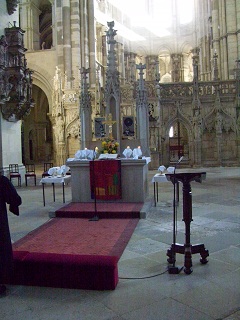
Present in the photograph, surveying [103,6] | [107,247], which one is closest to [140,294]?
[107,247]

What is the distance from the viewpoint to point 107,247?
526 centimetres

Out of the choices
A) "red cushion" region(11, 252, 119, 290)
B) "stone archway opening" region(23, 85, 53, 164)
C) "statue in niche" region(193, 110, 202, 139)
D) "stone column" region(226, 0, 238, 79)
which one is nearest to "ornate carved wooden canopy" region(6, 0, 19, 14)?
"statue in niche" region(193, 110, 202, 139)

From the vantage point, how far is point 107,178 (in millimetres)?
8492

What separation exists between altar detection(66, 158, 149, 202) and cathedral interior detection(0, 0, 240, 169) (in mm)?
2246

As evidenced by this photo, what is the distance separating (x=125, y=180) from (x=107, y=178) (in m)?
0.47

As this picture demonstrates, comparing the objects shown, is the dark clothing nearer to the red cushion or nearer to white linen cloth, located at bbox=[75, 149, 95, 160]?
the red cushion

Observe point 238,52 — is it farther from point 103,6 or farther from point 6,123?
point 6,123

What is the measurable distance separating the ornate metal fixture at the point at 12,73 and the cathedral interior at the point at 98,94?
4cm

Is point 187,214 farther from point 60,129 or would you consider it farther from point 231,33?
point 231,33

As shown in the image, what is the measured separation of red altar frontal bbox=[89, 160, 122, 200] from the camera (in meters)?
8.41

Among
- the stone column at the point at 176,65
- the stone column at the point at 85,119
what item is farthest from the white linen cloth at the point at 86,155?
the stone column at the point at 176,65

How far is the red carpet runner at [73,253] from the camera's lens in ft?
12.6

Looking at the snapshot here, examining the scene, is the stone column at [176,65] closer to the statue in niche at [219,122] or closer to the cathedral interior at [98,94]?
the cathedral interior at [98,94]

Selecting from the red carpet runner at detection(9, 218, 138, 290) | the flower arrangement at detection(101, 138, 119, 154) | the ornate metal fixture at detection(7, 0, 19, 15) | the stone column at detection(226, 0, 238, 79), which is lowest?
the red carpet runner at detection(9, 218, 138, 290)
